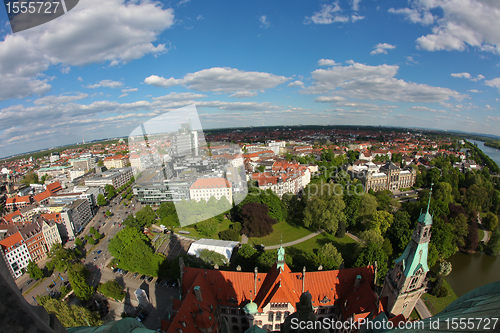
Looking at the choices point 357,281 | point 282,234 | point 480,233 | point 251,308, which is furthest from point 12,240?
point 480,233

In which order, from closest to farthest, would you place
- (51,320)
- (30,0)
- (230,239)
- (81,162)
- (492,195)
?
1. (51,320)
2. (30,0)
3. (230,239)
4. (492,195)
5. (81,162)

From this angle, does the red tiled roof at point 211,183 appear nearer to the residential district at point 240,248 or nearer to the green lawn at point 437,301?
the residential district at point 240,248

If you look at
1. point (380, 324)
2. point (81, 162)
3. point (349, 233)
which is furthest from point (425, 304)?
point (81, 162)

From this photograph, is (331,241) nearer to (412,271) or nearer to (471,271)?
(471,271)

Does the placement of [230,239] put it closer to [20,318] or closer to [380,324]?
[380,324]

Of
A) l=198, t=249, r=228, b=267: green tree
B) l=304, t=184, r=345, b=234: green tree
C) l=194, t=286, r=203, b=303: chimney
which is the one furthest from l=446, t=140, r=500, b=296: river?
l=194, t=286, r=203, b=303: chimney

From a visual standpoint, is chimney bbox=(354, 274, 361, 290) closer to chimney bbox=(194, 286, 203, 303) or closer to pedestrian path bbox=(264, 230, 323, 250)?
chimney bbox=(194, 286, 203, 303)

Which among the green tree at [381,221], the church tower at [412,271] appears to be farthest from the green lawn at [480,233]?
the church tower at [412,271]
